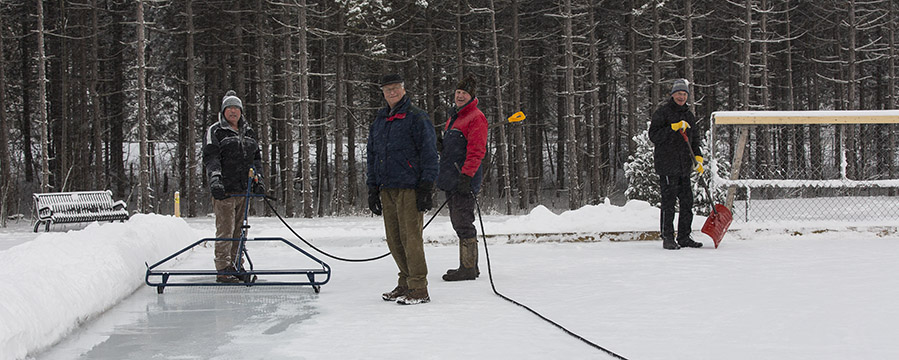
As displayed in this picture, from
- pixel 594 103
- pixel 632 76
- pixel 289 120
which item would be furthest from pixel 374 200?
pixel 632 76

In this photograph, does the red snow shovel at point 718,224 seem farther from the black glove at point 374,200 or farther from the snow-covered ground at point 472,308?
the black glove at point 374,200

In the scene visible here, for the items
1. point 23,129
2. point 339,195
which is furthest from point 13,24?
point 339,195

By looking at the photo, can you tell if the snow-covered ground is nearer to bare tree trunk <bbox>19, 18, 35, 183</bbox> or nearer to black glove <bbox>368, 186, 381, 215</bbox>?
black glove <bbox>368, 186, 381, 215</bbox>

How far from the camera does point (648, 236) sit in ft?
35.9

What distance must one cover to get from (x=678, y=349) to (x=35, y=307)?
386 centimetres

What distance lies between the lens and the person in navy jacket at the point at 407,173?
243 inches

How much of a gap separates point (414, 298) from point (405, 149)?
1.23m

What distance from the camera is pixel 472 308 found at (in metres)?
5.95

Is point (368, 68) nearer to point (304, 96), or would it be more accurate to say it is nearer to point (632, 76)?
point (304, 96)

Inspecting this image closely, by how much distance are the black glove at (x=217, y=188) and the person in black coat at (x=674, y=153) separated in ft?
18.0

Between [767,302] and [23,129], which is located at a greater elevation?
[23,129]

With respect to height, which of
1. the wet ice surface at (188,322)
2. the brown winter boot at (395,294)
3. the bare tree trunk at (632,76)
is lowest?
the wet ice surface at (188,322)

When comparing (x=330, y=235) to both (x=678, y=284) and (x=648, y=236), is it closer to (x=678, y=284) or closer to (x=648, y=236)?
(x=648, y=236)

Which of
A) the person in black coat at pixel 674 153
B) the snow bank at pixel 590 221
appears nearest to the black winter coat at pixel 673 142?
the person in black coat at pixel 674 153
